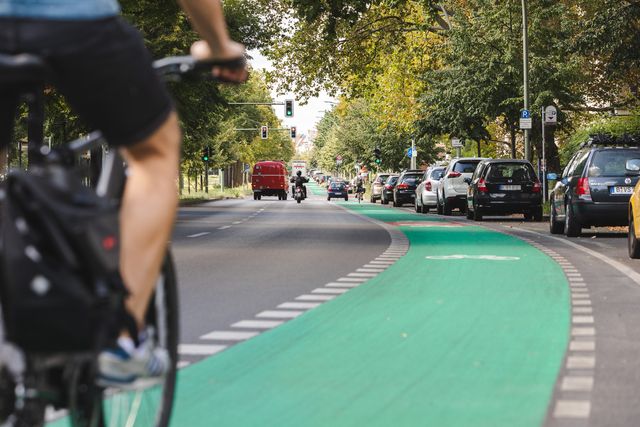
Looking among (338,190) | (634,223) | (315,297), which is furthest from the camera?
(338,190)

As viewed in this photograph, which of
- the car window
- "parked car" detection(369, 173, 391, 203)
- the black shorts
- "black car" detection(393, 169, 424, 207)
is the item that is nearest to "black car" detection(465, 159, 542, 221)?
the car window

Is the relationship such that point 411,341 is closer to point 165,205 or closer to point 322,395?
point 322,395

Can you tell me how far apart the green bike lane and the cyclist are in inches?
90.4

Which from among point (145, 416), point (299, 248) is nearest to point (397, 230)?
point (299, 248)

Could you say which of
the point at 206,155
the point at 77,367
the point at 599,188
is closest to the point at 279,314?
the point at 77,367

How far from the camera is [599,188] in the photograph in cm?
2306

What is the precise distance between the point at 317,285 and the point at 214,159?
258ft

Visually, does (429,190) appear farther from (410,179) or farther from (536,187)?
(410,179)

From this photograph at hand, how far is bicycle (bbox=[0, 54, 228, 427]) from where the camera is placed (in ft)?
9.67

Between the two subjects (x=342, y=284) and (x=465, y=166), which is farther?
(x=465, y=166)

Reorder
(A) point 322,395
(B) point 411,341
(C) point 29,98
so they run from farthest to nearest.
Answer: (B) point 411,341, (A) point 322,395, (C) point 29,98

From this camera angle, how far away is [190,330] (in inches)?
350

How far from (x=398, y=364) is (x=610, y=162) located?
16876mm

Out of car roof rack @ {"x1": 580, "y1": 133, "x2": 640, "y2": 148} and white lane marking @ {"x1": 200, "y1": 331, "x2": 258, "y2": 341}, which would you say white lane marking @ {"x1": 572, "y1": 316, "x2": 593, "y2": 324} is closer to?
white lane marking @ {"x1": 200, "y1": 331, "x2": 258, "y2": 341}
